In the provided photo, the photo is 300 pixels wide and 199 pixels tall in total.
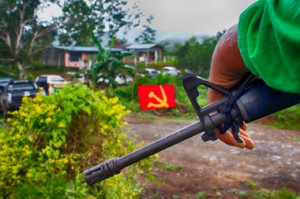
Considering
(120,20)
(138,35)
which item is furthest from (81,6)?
(138,35)

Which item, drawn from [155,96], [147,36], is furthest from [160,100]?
[147,36]

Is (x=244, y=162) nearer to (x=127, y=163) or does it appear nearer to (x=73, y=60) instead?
(x=127, y=163)

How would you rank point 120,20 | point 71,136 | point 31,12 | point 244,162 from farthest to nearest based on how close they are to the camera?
point 120,20
point 31,12
point 244,162
point 71,136

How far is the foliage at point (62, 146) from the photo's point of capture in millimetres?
2736

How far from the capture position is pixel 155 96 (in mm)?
10984

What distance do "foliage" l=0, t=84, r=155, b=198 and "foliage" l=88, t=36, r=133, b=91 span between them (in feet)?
31.9

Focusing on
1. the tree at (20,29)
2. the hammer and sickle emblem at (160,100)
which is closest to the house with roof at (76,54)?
the tree at (20,29)

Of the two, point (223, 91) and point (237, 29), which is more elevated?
point (237, 29)

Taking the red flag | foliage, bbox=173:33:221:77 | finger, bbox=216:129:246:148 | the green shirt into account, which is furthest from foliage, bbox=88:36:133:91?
the green shirt

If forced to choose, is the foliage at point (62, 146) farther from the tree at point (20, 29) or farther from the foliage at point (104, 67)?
the tree at point (20, 29)

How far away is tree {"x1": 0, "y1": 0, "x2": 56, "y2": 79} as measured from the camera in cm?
2798

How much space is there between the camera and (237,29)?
73 centimetres

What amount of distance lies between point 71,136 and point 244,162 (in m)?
2.92

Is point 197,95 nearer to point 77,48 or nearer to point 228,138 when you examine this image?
point 228,138
